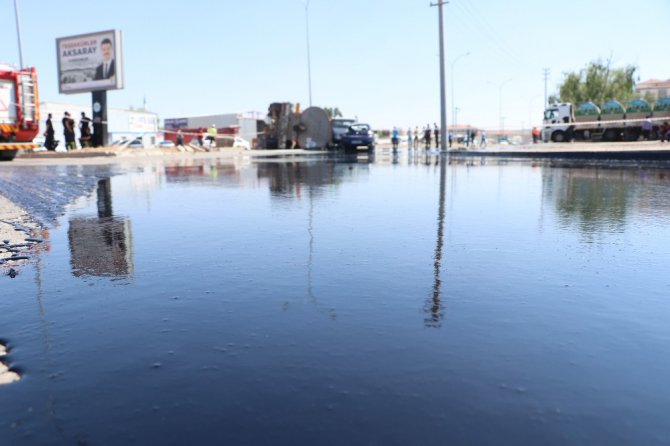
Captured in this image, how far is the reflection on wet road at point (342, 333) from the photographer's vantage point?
2395mm

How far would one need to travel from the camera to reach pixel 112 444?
2.22 meters

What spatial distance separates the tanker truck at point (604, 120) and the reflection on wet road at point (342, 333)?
3903 cm

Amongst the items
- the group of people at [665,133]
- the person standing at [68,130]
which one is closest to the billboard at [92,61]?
the person standing at [68,130]

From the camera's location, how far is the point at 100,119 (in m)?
34.4

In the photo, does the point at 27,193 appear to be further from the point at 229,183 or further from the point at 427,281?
the point at 427,281

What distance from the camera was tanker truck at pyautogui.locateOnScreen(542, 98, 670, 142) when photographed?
41.9 meters

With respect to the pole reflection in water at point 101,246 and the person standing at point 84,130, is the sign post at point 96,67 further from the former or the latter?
the pole reflection in water at point 101,246

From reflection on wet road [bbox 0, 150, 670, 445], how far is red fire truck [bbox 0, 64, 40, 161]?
18881mm

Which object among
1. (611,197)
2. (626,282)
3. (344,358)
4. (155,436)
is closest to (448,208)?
(611,197)

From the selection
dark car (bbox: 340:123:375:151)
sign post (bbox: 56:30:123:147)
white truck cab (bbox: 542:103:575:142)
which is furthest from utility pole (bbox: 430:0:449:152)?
sign post (bbox: 56:30:123:147)

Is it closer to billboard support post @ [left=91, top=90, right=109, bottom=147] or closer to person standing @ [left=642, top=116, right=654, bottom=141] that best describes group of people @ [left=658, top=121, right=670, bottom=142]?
person standing @ [left=642, top=116, right=654, bottom=141]

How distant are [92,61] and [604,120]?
119 feet

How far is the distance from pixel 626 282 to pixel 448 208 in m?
4.45

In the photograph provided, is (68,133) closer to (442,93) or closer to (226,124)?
(442,93)
